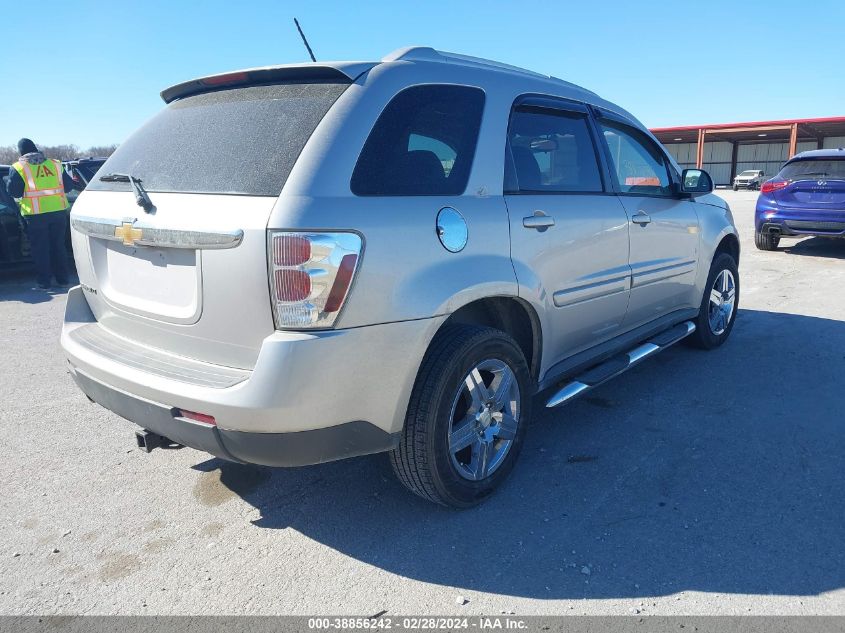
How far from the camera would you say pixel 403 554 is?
2617 mm

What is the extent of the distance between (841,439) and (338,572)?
9.52 ft

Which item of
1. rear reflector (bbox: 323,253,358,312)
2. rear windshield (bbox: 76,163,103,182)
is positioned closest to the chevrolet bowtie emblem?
rear reflector (bbox: 323,253,358,312)

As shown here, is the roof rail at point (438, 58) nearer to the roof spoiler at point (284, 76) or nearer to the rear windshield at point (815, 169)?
the roof spoiler at point (284, 76)

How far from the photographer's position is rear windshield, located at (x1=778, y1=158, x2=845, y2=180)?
9602 millimetres

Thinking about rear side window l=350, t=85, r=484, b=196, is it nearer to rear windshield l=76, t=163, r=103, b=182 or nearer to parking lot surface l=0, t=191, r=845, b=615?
parking lot surface l=0, t=191, r=845, b=615

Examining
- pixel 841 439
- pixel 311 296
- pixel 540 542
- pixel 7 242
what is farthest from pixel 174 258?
pixel 7 242

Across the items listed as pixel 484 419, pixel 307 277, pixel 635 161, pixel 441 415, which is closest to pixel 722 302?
pixel 635 161

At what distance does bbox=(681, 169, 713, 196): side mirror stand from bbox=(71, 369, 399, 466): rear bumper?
3.12m

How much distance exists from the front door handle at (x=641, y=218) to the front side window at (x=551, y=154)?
363 millimetres

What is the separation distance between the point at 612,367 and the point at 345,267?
206cm

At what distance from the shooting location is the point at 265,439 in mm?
2271

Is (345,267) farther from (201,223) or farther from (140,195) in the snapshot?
(140,195)

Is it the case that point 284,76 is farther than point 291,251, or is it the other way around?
point 284,76

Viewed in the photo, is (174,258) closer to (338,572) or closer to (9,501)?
(338,572)
